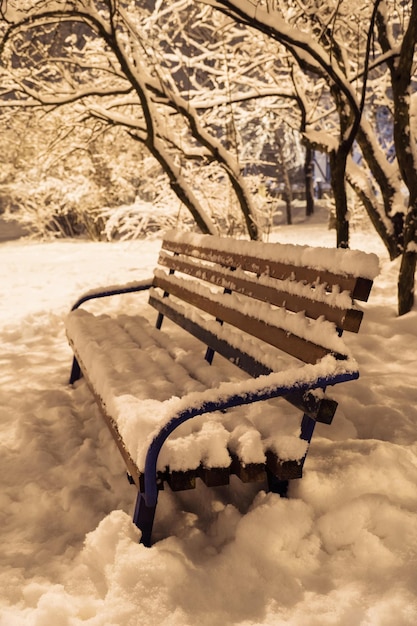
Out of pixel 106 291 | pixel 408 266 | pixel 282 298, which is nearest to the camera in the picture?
Answer: pixel 282 298

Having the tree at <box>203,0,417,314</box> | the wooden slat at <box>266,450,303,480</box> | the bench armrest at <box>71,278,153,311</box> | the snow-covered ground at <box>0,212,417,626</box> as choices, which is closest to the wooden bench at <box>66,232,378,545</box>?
the wooden slat at <box>266,450,303,480</box>

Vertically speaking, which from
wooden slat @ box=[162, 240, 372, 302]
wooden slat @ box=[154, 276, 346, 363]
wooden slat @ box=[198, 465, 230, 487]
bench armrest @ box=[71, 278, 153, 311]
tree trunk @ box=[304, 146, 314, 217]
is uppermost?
wooden slat @ box=[162, 240, 372, 302]

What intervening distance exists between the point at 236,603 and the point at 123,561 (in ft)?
1.35

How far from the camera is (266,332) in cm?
243

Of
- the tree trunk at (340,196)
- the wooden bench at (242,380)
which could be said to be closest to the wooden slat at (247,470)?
the wooden bench at (242,380)

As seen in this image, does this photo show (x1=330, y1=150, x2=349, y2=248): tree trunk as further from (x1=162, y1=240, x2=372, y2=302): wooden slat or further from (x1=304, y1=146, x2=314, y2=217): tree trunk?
(x1=304, y1=146, x2=314, y2=217): tree trunk

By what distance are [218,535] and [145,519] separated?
0.33 metres

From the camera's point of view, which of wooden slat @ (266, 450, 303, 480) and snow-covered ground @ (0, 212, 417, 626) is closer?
A: snow-covered ground @ (0, 212, 417, 626)

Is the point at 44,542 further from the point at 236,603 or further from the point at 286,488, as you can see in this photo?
the point at 286,488

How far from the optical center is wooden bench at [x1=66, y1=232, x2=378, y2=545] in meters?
1.80

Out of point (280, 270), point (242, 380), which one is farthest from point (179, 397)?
point (280, 270)

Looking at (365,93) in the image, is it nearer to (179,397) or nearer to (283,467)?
(179,397)

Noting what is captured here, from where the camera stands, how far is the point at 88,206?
17219 mm

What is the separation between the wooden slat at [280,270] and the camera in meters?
1.89
